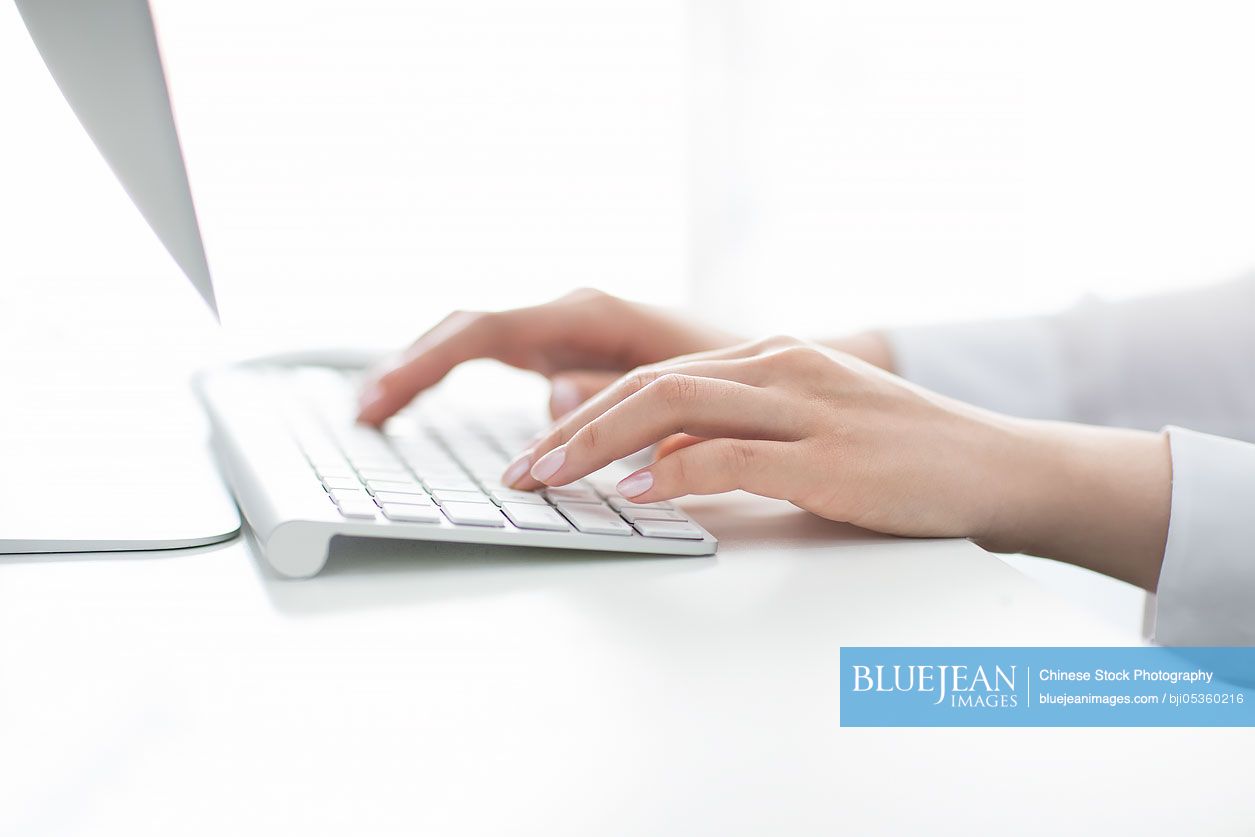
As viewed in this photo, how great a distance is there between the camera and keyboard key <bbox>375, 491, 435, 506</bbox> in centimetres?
41

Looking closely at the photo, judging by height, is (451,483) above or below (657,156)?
below

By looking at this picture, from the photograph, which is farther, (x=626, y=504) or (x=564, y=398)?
(x=564, y=398)

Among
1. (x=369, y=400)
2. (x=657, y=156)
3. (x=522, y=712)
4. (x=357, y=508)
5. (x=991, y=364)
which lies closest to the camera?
(x=522, y=712)

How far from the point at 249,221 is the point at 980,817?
178 cm

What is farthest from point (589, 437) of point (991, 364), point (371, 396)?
point (991, 364)

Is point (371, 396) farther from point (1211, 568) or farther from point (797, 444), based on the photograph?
point (1211, 568)

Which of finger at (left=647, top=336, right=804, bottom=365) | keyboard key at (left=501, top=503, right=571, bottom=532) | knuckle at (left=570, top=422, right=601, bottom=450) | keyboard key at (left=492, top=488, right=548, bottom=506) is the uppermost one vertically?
finger at (left=647, top=336, right=804, bottom=365)

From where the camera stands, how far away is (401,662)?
0.31 m

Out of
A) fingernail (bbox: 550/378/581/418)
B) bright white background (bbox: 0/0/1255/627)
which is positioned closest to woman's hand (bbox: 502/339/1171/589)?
fingernail (bbox: 550/378/581/418)

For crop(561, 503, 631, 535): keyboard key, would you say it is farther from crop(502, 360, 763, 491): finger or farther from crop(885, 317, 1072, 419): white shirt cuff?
crop(885, 317, 1072, 419): white shirt cuff

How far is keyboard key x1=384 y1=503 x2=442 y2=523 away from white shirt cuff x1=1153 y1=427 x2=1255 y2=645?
0.33 meters

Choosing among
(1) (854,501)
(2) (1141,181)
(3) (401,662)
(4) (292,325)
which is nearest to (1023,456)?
(1) (854,501)

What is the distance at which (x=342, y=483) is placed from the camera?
428 mm

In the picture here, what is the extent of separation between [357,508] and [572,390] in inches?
11.1
